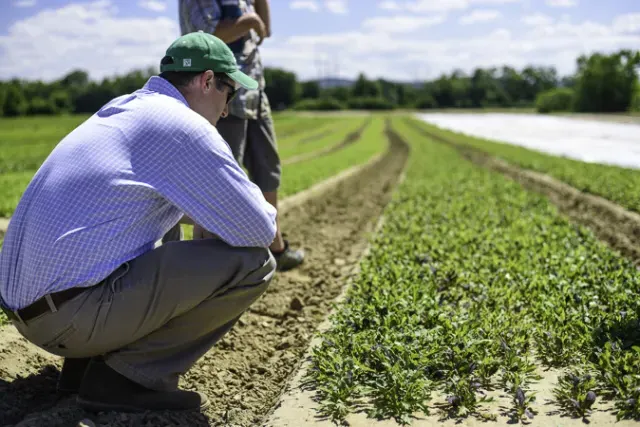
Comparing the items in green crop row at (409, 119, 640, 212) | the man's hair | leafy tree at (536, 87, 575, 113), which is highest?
leafy tree at (536, 87, 575, 113)

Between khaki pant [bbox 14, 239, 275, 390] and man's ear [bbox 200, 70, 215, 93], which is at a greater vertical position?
man's ear [bbox 200, 70, 215, 93]

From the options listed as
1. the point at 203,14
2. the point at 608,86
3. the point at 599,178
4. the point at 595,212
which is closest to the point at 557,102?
the point at 608,86

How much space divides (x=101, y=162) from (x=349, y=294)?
90.1 inches

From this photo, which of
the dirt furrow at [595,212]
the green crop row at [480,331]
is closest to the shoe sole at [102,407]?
the green crop row at [480,331]

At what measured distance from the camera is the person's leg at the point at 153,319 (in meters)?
2.53

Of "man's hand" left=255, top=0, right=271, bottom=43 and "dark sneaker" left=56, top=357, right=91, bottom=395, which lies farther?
"man's hand" left=255, top=0, right=271, bottom=43

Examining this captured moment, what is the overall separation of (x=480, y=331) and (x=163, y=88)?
216cm

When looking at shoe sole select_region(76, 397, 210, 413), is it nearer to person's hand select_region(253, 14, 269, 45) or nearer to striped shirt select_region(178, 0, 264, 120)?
striped shirt select_region(178, 0, 264, 120)

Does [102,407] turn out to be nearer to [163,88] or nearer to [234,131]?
[163,88]

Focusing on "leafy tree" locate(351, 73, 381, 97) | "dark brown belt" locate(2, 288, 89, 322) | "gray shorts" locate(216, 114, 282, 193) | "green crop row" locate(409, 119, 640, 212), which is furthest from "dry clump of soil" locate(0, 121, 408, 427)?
"leafy tree" locate(351, 73, 381, 97)

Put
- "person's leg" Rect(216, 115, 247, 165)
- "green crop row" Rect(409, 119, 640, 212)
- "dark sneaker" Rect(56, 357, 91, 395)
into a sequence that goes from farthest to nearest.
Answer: "green crop row" Rect(409, 119, 640, 212), "person's leg" Rect(216, 115, 247, 165), "dark sneaker" Rect(56, 357, 91, 395)

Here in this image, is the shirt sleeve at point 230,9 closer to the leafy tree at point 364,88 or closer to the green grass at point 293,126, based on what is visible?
the green grass at point 293,126

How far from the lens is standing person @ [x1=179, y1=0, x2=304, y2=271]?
449 centimetres

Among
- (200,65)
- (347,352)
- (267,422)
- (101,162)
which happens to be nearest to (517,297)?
(347,352)
